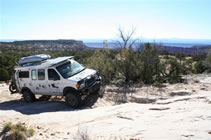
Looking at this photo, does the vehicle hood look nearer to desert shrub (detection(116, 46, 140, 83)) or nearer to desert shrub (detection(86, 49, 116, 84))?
desert shrub (detection(86, 49, 116, 84))

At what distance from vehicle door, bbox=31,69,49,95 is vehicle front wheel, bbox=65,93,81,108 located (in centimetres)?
133

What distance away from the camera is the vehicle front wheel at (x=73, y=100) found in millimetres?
6805

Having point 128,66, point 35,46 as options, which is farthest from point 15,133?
point 35,46

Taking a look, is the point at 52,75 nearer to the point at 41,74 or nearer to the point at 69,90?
the point at 41,74

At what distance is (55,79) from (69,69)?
2.58 ft

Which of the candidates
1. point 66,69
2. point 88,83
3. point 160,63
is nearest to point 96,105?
point 88,83

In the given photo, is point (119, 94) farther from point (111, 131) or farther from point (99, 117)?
point (111, 131)

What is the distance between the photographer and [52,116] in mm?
5777

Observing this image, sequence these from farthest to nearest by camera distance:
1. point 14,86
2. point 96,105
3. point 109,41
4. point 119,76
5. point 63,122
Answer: point 109,41 → point 119,76 → point 14,86 → point 96,105 → point 63,122

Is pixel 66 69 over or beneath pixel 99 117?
over

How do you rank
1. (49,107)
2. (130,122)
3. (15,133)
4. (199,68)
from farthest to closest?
(199,68) < (49,107) < (130,122) < (15,133)

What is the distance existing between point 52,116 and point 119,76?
6337 mm

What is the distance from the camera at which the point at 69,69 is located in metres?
7.48

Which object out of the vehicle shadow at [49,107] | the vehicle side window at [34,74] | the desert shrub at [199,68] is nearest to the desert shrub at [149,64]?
the vehicle shadow at [49,107]
